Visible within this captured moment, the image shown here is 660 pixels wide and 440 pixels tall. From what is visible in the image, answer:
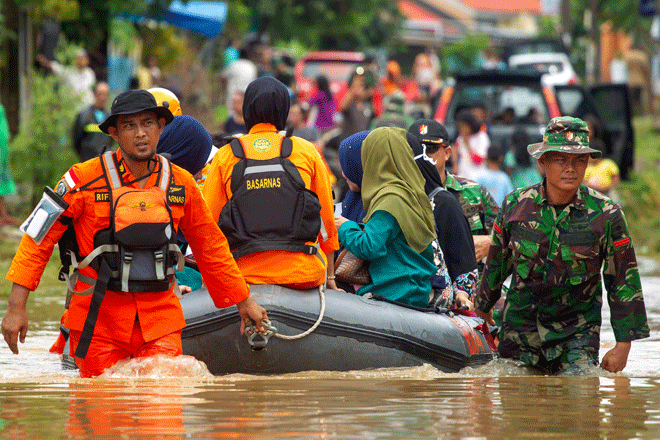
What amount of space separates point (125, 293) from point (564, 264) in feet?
7.35

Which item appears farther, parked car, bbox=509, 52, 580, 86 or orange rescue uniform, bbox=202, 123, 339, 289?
parked car, bbox=509, 52, 580, 86

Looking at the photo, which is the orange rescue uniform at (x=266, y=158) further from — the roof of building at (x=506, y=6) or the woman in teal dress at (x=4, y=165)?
the roof of building at (x=506, y=6)

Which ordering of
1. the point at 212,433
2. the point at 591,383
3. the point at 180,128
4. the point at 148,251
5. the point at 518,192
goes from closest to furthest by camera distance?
the point at 212,433
the point at 148,251
the point at 591,383
the point at 518,192
the point at 180,128

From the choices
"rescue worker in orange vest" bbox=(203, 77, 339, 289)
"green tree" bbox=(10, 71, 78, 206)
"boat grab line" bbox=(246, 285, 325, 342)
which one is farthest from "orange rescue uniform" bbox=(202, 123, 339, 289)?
"green tree" bbox=(10, 71, 78, 206)

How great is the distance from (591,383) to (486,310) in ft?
2.61

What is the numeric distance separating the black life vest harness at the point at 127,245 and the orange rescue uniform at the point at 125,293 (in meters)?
0.04

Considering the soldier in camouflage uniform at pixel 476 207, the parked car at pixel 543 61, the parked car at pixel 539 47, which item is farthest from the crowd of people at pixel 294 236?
the parked car at pixel 539 47

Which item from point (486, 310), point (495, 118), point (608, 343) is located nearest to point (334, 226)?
point (486, 310)

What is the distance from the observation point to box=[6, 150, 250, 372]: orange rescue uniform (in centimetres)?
534

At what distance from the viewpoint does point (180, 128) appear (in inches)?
266

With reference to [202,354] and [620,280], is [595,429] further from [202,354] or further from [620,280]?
[202,354]

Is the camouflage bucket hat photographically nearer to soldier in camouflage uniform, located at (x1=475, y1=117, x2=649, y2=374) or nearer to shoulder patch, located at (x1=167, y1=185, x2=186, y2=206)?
soldier in camouflage uniform, located at (x1=475, y1=117, x2=649, y2=374)

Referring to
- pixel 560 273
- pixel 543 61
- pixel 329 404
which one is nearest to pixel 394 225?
pixel 560 273

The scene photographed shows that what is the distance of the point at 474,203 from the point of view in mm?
7734
